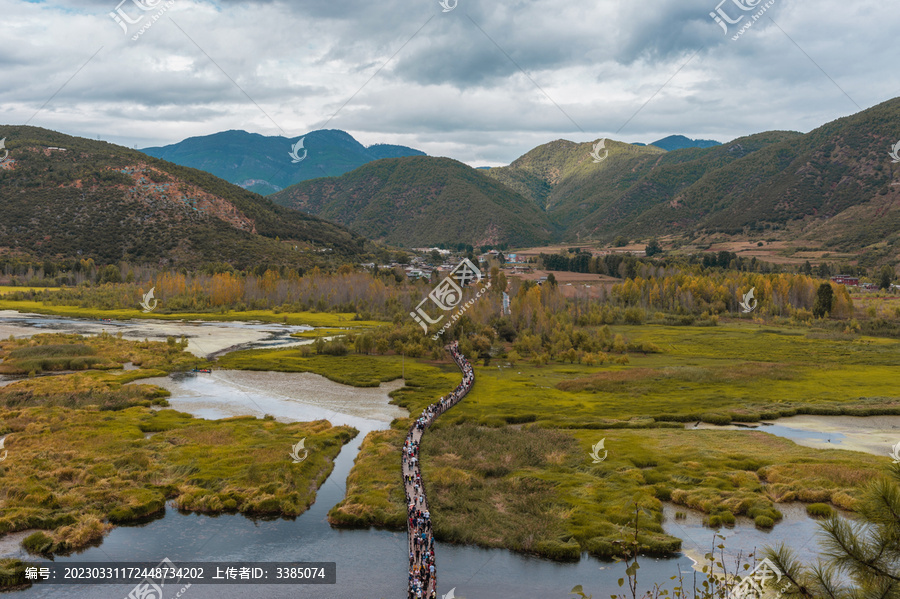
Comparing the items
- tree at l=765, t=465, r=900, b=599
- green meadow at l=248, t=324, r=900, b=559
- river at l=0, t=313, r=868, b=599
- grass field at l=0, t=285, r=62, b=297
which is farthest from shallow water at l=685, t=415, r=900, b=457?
grass field at l=0, t=285, r=62, b=297

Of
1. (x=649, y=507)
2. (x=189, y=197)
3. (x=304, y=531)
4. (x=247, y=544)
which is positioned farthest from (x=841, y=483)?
(x=189, y=197)

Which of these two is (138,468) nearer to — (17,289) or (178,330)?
(178,330)

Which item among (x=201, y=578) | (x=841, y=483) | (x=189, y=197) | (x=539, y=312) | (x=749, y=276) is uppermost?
(x=189, y=197)

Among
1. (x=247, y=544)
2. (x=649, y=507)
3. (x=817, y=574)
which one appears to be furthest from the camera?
(x=649, y=507)

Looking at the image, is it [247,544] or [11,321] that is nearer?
[247,544]

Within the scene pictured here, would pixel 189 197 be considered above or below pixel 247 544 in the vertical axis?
above

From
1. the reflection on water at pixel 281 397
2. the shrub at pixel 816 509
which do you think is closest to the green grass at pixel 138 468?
the reflection on water at pixel 281 397

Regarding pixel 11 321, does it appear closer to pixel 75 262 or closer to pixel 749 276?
pixel 75 262

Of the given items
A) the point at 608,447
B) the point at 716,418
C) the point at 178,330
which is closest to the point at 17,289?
the point at 178,330
